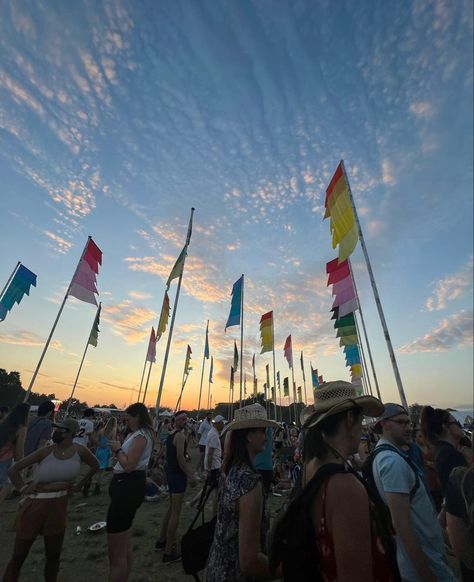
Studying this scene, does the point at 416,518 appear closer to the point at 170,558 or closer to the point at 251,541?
the point at 251,541

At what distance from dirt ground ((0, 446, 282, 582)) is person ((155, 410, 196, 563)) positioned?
0.64 ft

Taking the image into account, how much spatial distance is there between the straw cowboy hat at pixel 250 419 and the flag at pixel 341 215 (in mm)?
6912

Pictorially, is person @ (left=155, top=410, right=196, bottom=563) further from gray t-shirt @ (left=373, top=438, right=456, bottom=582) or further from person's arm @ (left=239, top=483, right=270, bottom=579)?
gray t-shirt @ (left=373, top=438, right=456, bottom=582)

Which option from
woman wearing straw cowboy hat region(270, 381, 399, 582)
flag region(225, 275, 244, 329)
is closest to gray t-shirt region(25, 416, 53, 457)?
woman wearing straw cowboy hat region(270, 381, 399, 582)

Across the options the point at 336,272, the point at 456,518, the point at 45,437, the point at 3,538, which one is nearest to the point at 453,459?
the point at 456,518

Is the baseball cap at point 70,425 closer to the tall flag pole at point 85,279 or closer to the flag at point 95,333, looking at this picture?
the tall flag pole at point 85,279

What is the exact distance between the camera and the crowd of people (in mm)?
1517

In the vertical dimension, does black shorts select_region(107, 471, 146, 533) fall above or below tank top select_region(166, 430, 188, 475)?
below

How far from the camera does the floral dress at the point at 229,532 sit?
223 centimetres

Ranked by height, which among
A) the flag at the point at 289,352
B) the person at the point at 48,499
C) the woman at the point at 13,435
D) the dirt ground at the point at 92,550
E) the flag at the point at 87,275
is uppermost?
the flag at the point at 289,352

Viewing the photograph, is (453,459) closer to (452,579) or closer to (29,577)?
(452,579)

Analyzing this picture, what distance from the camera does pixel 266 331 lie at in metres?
18.7

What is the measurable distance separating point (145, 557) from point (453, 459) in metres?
5.29

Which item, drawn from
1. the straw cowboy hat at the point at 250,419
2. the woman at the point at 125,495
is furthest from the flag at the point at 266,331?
the straw cowboy hat at the point at 250,419
